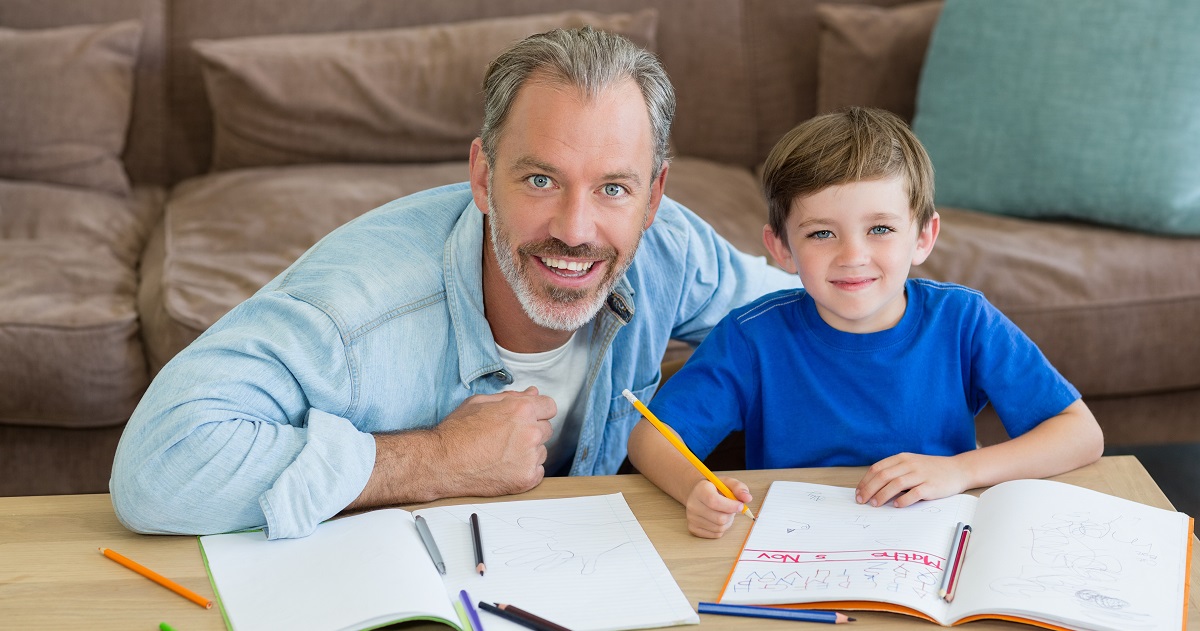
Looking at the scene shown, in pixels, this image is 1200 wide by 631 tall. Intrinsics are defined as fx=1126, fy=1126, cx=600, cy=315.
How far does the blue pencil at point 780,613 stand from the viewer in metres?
0.91

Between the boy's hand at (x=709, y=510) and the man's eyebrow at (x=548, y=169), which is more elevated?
the man's eyebrow at (x=548, y=169)

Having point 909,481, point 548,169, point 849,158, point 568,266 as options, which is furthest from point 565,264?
point 909,481

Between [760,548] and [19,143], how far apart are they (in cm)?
209

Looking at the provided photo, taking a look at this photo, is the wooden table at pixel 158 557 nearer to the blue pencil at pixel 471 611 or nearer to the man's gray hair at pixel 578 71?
the blue pencil at pixel 471 611

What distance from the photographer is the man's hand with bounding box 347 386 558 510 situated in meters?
1.12

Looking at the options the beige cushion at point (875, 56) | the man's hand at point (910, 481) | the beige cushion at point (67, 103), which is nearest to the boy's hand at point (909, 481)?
the man's hand at point (910, 481)

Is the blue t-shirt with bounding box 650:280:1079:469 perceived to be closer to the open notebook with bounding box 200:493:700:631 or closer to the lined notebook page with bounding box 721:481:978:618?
the lined notebook page with bounding box 721:481:978:618

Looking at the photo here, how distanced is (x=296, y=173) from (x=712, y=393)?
1507mm

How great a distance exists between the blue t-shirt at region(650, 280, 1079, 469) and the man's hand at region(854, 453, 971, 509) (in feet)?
0.50

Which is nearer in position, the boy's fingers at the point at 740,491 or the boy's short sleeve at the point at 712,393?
the boy's fingers at the point at 740,491

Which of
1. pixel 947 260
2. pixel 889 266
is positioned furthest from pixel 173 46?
pixel 889 266

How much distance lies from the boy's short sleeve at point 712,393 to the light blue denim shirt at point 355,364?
14 centimetres

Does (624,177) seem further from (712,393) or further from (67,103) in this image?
(67,103)

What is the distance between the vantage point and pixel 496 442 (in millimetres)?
1180
